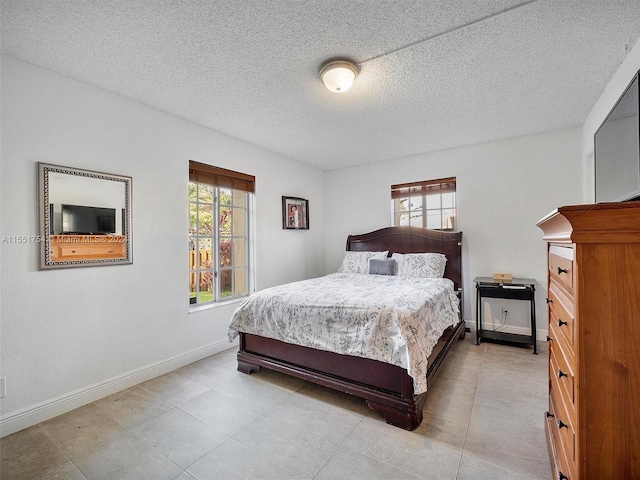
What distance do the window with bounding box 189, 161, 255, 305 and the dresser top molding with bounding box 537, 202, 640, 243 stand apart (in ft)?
10.4

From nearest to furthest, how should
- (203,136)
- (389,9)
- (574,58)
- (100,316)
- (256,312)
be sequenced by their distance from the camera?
(389,9) < (574,58) < (100,316) < (256,312) < (203,136)

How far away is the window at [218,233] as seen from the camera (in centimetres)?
330

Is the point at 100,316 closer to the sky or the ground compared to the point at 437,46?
closer to the ground

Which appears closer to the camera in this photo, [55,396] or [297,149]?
[55,396]

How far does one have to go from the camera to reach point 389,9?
163 centimetres

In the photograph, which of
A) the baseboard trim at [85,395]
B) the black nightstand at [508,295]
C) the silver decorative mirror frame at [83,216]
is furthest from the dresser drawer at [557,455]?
the silver decorative mirror frame at [83,216]

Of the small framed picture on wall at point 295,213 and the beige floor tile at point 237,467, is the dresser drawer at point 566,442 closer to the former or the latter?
the beige floor tile at point 237,467

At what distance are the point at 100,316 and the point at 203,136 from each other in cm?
205

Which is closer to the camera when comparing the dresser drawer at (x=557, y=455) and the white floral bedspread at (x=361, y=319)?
the dresser drawer at (x=557, y=455)

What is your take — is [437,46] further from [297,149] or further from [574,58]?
[297,149]

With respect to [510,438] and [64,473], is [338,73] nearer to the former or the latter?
[510,438]

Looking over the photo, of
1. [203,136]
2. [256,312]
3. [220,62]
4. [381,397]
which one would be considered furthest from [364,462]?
[203,136]

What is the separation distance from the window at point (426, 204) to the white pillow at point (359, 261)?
702mm

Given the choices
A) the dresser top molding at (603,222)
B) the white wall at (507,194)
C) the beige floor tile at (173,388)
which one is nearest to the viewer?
the dresser top molding at (603,222)
